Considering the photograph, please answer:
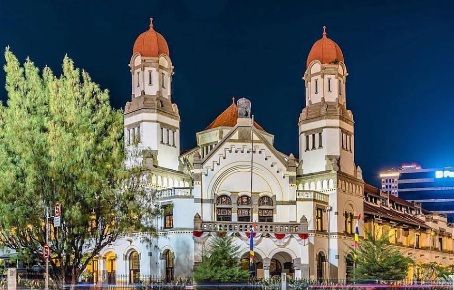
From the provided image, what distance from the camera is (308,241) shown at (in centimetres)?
6347

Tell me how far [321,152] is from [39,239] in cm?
3185

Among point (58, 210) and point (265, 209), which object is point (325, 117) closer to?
point (265, 209)

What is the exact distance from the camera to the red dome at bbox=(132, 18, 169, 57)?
6825 centimetres

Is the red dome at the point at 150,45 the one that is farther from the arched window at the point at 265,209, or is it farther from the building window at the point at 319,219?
the building window at the point at 319,219

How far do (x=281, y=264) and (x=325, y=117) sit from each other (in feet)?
43.8

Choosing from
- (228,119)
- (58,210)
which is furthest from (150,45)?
(58,210)

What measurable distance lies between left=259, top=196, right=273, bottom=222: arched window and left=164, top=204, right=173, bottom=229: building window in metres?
7.33

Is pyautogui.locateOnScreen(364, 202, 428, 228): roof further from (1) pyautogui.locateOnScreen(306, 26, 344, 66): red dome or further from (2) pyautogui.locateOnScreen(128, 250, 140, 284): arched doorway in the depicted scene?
(2) pyautogui.locateOnScreen(128, 250, 140, 284): arched doorway

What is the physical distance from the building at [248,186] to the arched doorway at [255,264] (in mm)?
135

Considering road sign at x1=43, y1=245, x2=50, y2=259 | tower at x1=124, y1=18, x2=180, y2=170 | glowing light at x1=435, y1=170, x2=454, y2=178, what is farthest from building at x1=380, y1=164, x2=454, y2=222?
road sign at x1=43, y1=245, x2=50, y2=259

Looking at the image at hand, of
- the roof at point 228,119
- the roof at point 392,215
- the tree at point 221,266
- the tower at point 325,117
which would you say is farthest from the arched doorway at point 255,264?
the roof at point 228,119

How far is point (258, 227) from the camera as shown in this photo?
6238 cm

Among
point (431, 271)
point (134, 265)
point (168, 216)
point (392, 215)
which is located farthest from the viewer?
point (392, 215)

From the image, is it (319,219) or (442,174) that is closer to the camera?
(319,219)
